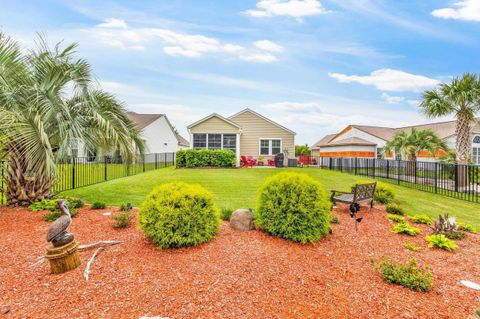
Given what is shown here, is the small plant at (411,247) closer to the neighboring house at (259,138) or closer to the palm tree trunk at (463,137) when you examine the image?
the palm tree trunk at (463,137)

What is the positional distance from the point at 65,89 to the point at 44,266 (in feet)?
14.6

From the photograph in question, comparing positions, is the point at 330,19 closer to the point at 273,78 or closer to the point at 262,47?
the point at 262,47

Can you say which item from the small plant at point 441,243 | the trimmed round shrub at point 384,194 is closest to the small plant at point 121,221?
the small plant at point 441,243

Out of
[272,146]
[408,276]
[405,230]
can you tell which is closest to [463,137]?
[405,230]

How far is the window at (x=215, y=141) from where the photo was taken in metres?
20.0

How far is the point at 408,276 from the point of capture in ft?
9.41

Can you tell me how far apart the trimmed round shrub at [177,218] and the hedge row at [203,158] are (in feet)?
43.3

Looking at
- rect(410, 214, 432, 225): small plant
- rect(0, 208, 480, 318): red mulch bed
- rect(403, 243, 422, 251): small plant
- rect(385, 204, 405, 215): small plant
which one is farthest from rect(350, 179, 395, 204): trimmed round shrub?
rect(403, 243, 422, 251): small plant

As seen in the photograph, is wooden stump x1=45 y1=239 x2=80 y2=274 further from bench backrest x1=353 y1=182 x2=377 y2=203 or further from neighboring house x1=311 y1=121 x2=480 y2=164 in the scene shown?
neighboring house x1=311 y1=121 x2=480 y2=164

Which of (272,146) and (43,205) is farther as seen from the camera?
(272,146)

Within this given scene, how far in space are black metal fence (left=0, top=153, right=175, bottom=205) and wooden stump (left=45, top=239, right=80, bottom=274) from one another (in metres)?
3.04

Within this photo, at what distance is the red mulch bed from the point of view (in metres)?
2.35

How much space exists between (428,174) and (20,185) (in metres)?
14.6

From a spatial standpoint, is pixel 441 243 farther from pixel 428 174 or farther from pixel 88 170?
pixel 88 170
